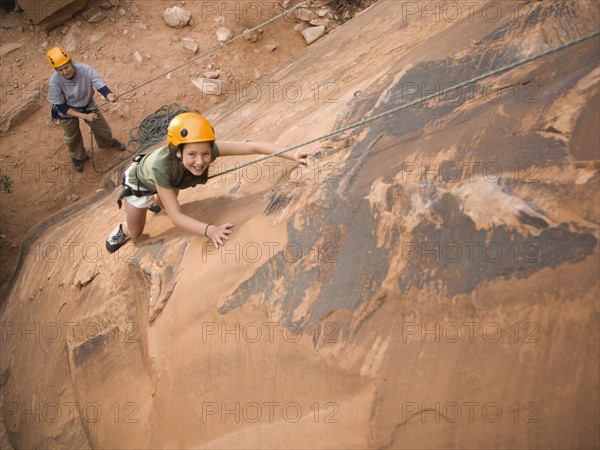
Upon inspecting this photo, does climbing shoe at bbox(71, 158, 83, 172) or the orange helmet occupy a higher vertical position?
the orange helmet

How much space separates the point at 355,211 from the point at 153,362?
1.27m

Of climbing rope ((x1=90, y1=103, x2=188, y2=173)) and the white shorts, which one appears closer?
the white shorts

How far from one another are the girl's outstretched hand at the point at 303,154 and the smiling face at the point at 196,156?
0.45 meters

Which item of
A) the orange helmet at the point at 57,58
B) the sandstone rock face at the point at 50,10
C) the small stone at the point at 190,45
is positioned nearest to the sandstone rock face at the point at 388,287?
the orange helmet at the point at 57,58

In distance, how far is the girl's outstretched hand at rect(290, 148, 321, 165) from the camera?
2.67 meters

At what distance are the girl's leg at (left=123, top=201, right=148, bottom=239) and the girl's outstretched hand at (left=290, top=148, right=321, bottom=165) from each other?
1063 millimetres

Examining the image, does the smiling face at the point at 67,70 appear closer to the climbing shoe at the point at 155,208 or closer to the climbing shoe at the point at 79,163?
the climbing shoe at the point at 79,163

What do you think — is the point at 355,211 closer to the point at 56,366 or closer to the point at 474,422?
the point at 474,422

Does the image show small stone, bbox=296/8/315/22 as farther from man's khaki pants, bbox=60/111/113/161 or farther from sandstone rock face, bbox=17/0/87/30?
man's khaki pants, bbox=60/111/113/161

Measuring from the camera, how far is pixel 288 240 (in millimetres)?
2344

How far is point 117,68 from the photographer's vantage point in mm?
7094

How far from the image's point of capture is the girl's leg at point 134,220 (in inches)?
123

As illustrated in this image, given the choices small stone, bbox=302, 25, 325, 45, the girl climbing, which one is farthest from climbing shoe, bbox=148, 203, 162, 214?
small stone, bbox=302, 25, 325, 45

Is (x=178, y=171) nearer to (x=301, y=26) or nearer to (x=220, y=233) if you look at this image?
(x=220, y=233)
